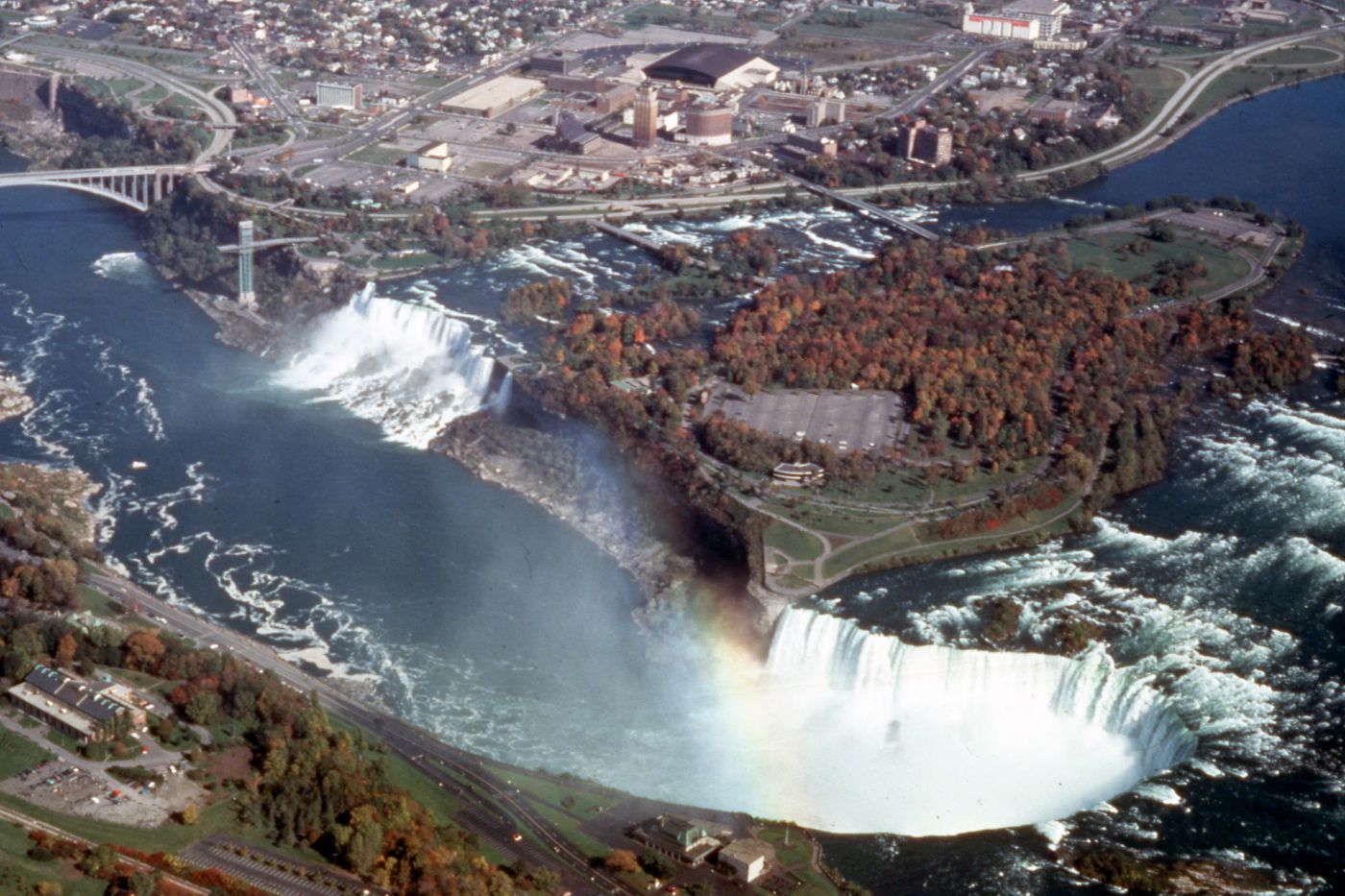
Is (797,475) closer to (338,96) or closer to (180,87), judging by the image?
(338,96)

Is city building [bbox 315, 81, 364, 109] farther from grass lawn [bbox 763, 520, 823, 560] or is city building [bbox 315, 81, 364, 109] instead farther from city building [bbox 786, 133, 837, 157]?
grass lawn [bbox 763, 520, 823, 560]

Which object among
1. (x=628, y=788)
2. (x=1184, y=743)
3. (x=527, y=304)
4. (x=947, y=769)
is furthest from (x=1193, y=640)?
(x=527, y=304)

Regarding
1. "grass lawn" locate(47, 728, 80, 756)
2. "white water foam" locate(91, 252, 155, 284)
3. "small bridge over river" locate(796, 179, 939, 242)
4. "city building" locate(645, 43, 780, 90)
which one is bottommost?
"white water foam" locate(91, 252, 155, 284)

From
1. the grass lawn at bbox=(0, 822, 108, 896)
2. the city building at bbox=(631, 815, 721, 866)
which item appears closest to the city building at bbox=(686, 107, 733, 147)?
the city building at bbox=(631, 815, 721, 866)

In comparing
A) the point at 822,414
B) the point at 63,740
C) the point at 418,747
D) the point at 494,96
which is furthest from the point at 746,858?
the point at 494,96

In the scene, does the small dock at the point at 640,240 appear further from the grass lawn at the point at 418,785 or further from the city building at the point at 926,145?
the grass lawn at the point at 418,785

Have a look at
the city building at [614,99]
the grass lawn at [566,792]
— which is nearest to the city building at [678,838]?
the grass lawn at [566,792]
